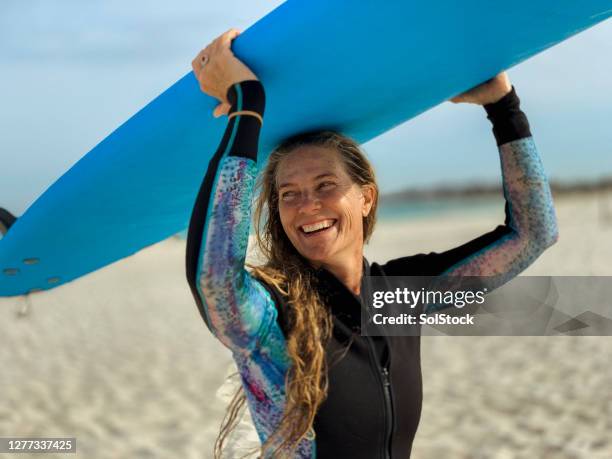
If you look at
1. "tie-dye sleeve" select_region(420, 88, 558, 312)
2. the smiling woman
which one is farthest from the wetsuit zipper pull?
"tie-dye sleeve" select_region(420, 88, 558, 312)

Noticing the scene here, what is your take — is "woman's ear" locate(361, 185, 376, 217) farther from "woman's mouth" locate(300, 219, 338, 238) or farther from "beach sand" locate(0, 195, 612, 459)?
"beach sand" locate(0, 195, 612, 459)

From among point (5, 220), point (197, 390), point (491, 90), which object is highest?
point (197, 390)

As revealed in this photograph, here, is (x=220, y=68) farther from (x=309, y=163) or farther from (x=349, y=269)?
(x=349, y=269)

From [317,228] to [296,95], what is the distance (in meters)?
0.37

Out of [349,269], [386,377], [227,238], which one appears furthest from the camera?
[349,269]

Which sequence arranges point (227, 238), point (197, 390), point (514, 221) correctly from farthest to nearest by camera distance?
point (197, 390) < point (514, 221) < point (227, 238)

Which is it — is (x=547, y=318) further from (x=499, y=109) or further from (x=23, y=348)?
(x=23, y=348)

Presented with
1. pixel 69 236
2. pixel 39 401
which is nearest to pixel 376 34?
pixel 69 236

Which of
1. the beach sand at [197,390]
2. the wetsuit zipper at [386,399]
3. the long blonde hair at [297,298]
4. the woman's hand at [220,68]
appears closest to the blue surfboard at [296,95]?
the woman's hand at [220,68]

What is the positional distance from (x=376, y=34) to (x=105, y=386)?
4426 mm

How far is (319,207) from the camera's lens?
1.43 meters

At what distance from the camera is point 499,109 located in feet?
5.59
